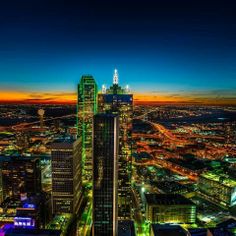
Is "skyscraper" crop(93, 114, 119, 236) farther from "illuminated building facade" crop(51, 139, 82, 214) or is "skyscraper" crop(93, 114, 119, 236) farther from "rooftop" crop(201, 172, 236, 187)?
"rooftop" crop(201, 172, 236, 187)

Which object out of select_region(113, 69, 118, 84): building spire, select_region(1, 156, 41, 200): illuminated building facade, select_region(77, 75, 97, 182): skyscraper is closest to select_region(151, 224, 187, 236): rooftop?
select_region(1, 156, 41, 200): illuminated building facade

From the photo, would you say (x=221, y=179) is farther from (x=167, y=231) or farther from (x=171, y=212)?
(x=167, y=231)

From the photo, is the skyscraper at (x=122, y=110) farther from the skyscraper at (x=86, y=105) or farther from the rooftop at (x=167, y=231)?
the rooftop at (x=167, y=231)

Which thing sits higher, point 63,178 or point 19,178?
point 63,178

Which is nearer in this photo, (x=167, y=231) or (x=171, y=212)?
(x=167, y=231)

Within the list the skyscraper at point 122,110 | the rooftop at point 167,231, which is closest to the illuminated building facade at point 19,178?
the skyscraper at point 122,110

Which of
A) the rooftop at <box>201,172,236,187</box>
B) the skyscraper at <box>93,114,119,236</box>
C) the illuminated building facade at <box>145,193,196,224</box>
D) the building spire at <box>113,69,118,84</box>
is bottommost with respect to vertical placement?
the illuminated building facade at <box>145,193,196,224</box>

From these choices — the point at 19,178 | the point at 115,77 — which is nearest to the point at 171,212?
the point at 115,77
